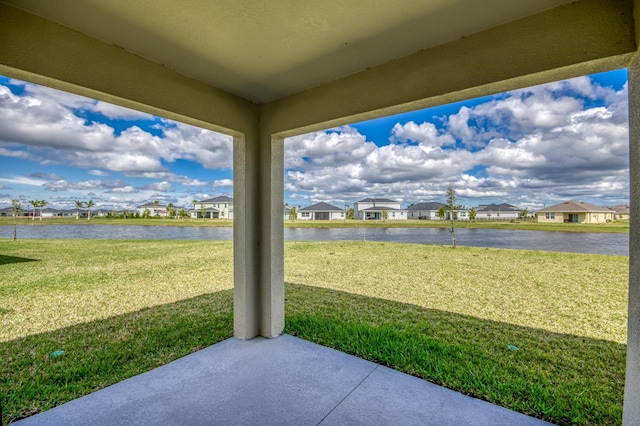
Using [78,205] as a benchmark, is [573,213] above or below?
below

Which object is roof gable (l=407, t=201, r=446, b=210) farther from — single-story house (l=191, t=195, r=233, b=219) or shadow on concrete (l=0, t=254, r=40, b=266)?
shadow on concrete (l=0, t=254, r=40, b=266)

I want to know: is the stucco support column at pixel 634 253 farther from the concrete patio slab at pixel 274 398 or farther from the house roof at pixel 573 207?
the house roof at pixel 573 207

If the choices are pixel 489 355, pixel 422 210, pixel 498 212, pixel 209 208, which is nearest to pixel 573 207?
pixel 498 212

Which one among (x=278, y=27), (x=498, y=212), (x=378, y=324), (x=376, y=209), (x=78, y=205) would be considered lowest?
(x=378, y=324)

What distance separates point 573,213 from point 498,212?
12822mm

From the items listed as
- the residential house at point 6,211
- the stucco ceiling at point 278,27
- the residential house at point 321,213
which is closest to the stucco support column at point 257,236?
the stucco ceiling at point 278,27

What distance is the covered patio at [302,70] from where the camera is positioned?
1.45 meters

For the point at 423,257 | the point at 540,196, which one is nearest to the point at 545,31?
the point at 540,196

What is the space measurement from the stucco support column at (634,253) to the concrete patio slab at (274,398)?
62 cm

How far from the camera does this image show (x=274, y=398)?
1.95m

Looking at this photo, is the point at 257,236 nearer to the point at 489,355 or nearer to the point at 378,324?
the point at 378,324

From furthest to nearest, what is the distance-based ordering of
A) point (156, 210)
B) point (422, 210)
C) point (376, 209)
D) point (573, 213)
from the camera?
point (156, 210), point (376, 209), point (422, 210), point (573, 213)

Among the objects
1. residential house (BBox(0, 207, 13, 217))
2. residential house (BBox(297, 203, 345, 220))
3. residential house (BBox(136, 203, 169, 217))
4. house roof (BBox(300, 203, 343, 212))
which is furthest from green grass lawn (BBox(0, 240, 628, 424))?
residential house (BBox(136, 203, 169, 217))

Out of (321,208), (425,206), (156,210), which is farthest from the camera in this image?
(321,208)
